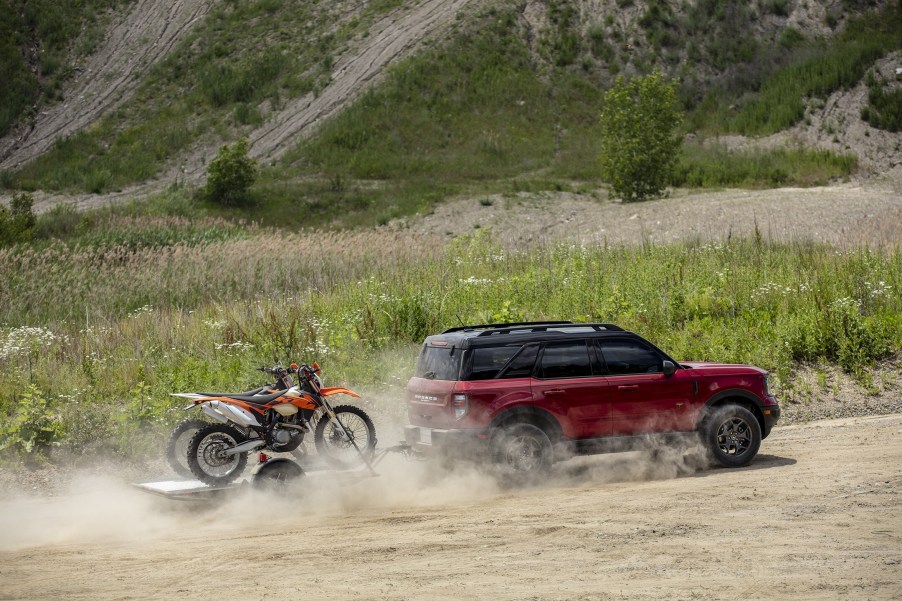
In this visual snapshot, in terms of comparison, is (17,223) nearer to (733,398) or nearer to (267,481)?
(267,481)

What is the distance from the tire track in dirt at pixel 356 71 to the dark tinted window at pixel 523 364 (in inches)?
1747

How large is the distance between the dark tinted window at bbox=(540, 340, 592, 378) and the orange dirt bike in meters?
2.16

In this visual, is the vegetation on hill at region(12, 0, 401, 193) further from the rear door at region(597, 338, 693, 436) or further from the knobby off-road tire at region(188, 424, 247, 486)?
the rear door at region(597, 338, 693, 436)

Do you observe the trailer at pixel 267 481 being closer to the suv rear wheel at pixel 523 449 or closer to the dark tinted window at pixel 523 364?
the suv rear wheel at pixel 523 449

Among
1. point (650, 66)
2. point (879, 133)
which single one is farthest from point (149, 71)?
point (879, 133)

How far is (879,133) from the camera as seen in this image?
51.1 meters

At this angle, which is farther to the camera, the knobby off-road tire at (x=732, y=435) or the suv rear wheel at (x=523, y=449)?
the knobby off-road tire at (x=732, y=435)

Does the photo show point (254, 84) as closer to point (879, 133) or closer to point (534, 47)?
point (534, 47)

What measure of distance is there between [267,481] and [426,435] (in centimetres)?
177

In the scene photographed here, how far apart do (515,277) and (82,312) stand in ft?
29.9

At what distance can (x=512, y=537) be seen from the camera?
28.7 feet

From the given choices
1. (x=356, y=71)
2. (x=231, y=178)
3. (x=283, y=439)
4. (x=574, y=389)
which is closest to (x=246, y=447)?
(x=283, y=439)

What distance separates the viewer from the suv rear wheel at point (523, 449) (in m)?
10.8

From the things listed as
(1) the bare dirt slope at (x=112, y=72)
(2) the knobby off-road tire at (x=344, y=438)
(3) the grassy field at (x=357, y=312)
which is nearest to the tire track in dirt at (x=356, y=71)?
(1) the bare dirt slope at (x=112, y=72)
